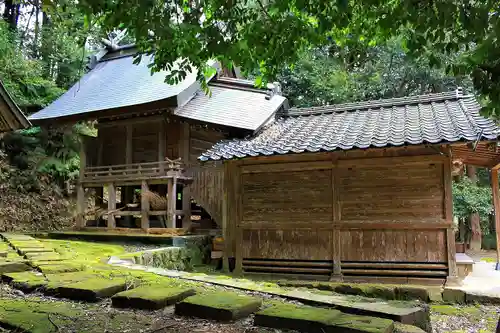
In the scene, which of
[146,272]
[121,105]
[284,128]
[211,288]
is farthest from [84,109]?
[211,288]

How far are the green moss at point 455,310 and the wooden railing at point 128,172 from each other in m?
9.14

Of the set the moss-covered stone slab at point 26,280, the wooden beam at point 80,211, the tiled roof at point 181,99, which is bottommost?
the moss-covered stone slab at point 26,280

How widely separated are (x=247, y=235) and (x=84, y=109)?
8.71 metres

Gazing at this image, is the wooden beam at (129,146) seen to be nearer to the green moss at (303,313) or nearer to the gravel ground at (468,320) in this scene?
the gravel ground at (468,320)

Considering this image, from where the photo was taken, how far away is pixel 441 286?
8234 mm

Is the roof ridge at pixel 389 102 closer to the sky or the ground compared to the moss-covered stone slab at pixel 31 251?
closer to the sky

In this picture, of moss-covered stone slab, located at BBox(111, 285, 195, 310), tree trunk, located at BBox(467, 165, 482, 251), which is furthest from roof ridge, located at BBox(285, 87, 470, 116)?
tree trunk, located at BBox(467, 165, 482, 251)

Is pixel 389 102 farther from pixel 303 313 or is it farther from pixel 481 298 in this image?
pixel 303 313

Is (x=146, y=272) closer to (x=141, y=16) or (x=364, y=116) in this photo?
(x=141, y=16)

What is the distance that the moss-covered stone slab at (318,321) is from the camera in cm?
316

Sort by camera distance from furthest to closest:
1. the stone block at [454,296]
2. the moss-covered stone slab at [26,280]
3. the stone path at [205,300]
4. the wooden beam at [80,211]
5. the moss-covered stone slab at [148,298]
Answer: the wooden beam at [80,211] → the stone block at [454,296] → the moss-covered stone slab at [26,280] → the moss-covered stone slab at [148,298] → the stone path at [205,300]

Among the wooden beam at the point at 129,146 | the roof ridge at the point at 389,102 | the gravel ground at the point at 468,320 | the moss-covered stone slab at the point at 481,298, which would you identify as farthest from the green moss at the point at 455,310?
the wooden beam at the point at 129,146

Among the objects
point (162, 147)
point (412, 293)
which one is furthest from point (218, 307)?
point (162, 147)

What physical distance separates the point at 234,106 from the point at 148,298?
35.8 feet
